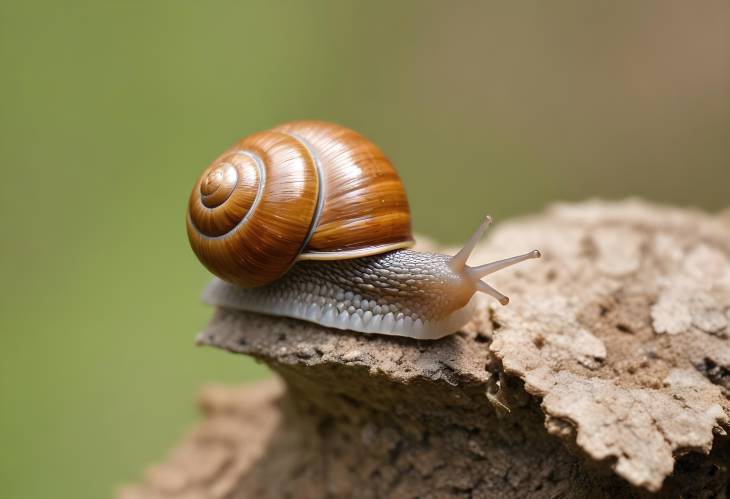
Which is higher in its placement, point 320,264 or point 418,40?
point 418,40

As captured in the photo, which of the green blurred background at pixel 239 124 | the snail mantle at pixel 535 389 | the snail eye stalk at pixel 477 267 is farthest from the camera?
the green blurred background at pixel 239 124

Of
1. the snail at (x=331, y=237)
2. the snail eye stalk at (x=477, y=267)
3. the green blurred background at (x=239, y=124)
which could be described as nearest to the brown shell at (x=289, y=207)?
the snail at (x=331, y=237)

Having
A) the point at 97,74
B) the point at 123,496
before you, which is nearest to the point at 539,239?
the point at 123,496

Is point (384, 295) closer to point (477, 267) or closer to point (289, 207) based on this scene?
point (477, 267)

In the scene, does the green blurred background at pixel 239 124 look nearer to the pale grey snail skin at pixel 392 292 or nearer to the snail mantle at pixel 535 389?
the snail mantle at pixel 535 389

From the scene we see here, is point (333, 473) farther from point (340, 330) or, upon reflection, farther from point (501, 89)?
point (501, 89)

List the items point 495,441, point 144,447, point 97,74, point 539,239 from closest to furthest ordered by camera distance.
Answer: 1. point 495,441
2. point 539,239
3. point 144,447
4. point 97,74

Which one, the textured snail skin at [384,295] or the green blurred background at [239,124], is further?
the green blurred background at [239,124]

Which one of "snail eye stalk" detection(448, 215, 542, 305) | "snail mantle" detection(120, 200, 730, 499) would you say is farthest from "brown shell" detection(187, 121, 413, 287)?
"snail mantle" detection(120, 200, 730, 499)
